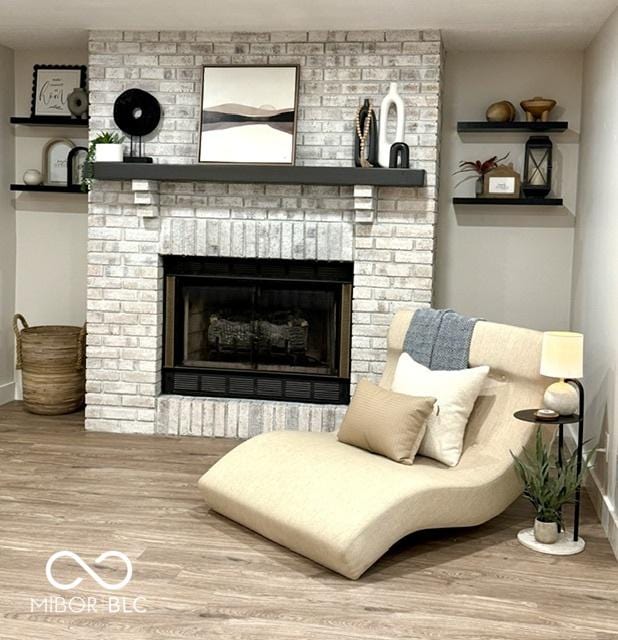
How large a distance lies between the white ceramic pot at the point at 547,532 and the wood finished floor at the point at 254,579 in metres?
0.11

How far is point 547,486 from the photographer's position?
352cm

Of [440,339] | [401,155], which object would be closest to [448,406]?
[440,339]

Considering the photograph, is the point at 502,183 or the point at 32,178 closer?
the point at 502,183

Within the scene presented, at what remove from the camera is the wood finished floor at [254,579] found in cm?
281

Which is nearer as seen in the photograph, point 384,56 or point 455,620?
point 455,620

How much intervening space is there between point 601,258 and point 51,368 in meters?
3.25

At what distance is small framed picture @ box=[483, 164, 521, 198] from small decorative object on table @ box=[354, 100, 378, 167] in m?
0.77

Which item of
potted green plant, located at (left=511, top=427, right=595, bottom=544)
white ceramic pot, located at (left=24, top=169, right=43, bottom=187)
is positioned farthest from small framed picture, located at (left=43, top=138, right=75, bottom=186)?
potted green plant, located at (left=511, top=427, right=595, bottom=544)

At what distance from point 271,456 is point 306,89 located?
2.21m

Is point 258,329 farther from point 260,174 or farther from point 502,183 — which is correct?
point 502,183

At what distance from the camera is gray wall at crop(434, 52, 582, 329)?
5.31 meters

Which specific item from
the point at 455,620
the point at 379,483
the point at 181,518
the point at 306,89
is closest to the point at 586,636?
the point at 455,620

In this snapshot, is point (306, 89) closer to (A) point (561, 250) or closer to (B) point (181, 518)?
(A) point (561, 250)

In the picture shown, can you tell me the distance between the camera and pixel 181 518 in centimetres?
378
